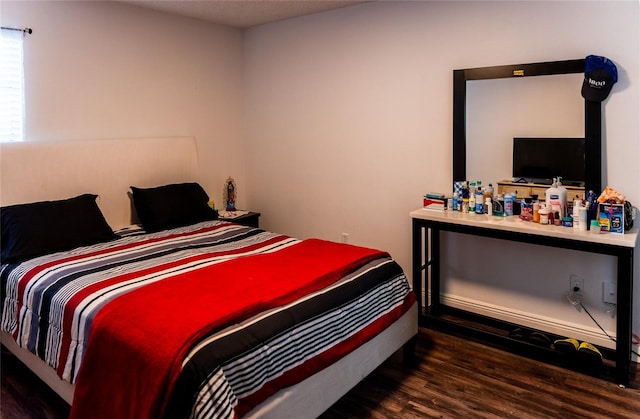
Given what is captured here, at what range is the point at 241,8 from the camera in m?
3.85

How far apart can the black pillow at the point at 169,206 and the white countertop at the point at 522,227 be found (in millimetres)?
1754

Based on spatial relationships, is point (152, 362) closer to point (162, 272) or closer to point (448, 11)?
point (162, 272)

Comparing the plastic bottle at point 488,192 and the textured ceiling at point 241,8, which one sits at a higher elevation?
the textured ceiling at point 241,8

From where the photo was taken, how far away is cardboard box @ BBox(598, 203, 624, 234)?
2518mm

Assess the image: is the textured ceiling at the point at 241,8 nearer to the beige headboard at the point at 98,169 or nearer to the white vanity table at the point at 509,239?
the beige headboard at the point at 98,169

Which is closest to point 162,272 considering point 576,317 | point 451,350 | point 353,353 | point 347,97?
point 353,353

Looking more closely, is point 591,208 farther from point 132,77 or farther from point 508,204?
point 132,77

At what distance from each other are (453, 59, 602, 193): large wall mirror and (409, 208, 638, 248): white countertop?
1.06ft

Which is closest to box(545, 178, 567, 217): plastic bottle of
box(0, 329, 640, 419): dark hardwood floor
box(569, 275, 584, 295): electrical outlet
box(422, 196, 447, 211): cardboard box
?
box(569, 275, 584, 295): electrical outlet

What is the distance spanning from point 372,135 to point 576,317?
76.7 inches

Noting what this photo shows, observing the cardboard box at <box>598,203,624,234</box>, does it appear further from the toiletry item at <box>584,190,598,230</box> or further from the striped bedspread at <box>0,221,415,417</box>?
the striped bedspread at <box>0,221,415,417</box>

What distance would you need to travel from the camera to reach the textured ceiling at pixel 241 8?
3678 mm

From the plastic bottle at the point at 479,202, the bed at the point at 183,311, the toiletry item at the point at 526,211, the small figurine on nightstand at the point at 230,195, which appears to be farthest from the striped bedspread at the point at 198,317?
the small figurine on nightstand at the point at 230,195

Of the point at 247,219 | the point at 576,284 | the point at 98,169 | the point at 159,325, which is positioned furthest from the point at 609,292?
the point at 98,169
